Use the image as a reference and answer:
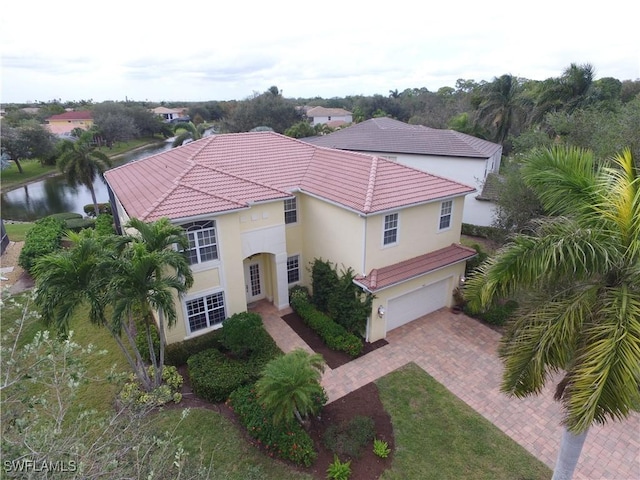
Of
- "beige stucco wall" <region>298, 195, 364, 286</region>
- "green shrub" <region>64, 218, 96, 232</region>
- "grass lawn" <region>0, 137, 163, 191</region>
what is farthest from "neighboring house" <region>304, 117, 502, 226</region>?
"grass lawn" <region>0, 137, 163, 191</region>

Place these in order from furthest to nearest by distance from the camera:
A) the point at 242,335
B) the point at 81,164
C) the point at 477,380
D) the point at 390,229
A: the point at 81,164, the point at 390,229, the point at 242,335, the point at 477,380

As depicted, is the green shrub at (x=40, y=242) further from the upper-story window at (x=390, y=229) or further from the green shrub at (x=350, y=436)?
the upper-story window at (x=390, y=229)

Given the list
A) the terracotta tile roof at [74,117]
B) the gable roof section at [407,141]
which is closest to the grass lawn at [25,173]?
the terracotta tile roof at [74,117]

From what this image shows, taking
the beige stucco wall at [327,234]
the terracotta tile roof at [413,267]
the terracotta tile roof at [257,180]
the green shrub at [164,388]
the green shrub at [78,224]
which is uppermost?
the terracotta tile roof at [257,180]

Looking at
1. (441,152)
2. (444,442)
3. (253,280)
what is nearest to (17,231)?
(253,280)

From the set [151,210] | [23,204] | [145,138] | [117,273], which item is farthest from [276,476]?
[145,138]

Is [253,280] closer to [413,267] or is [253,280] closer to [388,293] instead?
[388,293]
